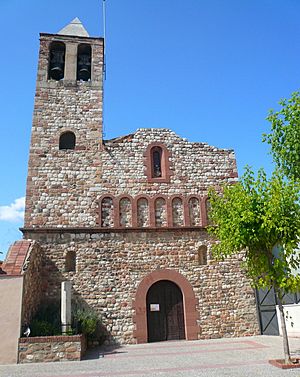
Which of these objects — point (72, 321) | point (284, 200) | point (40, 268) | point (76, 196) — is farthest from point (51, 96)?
point (284, 200)

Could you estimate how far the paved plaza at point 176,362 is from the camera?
7152 millimetres

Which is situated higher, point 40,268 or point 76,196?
point 76,196

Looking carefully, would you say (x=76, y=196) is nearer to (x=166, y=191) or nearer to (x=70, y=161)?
(x=70, y=161)

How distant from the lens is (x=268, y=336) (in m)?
12.6

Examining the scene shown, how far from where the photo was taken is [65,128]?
14867 millimetres

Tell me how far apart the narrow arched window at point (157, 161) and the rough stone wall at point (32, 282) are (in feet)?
19.6

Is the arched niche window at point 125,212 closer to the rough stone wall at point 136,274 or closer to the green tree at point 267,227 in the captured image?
the rough stone wall at point 136,274

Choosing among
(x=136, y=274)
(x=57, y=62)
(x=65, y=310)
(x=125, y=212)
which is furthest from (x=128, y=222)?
(x=57, y=62)

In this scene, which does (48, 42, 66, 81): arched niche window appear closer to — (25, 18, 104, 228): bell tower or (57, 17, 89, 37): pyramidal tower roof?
(25, 18, 104, 228): bell tower

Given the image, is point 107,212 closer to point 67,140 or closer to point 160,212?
point 160,212

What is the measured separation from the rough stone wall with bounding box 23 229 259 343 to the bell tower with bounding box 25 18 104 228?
127 cm

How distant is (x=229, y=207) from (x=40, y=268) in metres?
7.63

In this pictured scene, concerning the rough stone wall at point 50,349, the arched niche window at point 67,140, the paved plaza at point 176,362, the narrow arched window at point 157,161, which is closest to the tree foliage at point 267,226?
the paved plaza at point 176,362

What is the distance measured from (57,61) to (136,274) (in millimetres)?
11290
